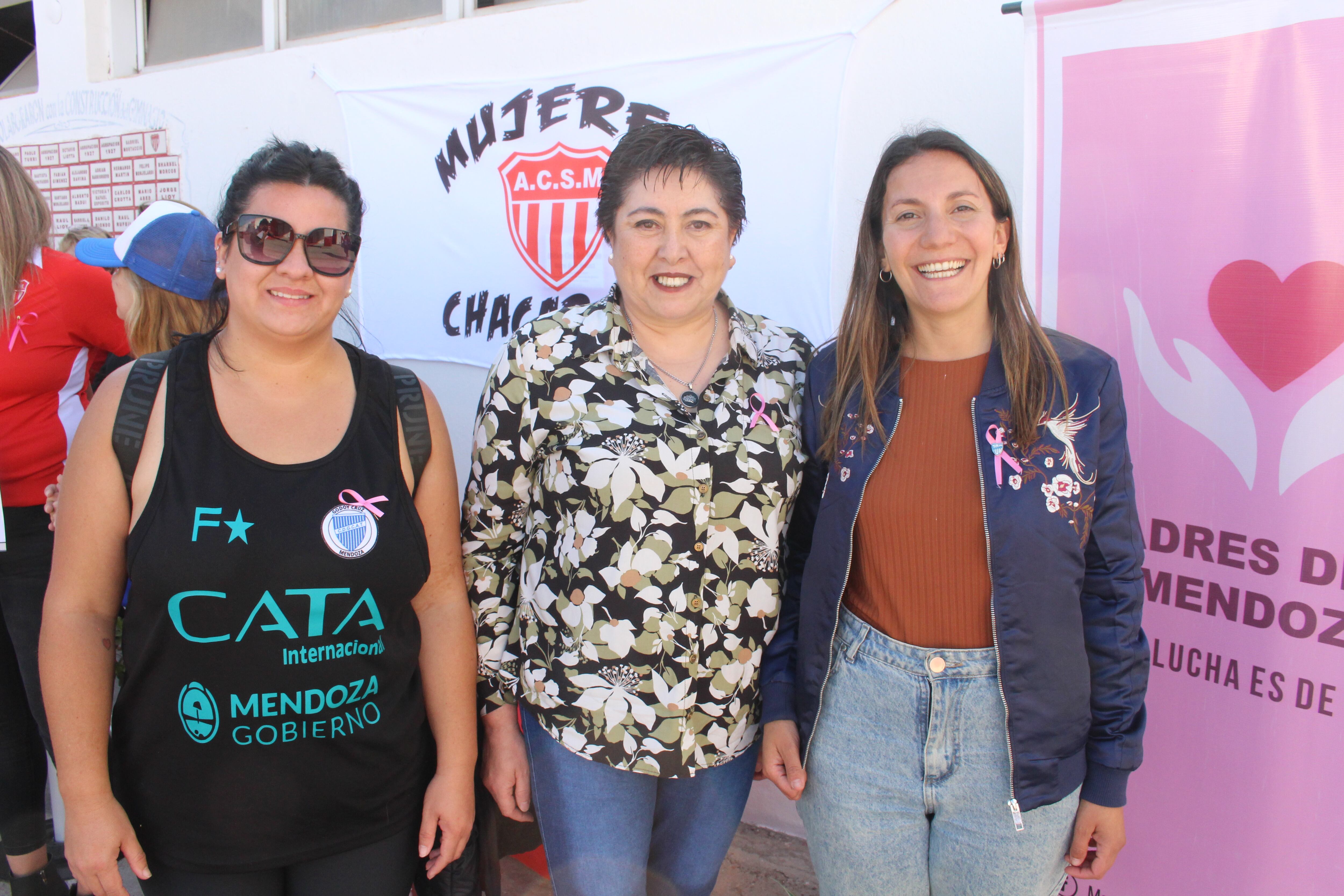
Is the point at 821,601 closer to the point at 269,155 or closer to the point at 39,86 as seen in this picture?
the point at 269,155

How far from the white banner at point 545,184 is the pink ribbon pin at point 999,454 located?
113 cm

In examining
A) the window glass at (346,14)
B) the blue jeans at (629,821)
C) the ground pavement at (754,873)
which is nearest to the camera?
the blue jeans at (629,821)

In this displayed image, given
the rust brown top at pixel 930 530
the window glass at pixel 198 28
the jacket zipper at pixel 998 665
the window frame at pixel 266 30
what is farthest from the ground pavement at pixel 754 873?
the window glass at pixel 198 28

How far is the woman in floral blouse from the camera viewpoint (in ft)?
4.68

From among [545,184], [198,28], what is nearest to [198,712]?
[545,184]

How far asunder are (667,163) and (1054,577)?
→ 3.22ft

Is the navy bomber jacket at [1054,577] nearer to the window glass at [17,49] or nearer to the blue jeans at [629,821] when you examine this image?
the blue jeans at [629,821]

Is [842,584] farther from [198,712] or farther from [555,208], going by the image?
[555,208]

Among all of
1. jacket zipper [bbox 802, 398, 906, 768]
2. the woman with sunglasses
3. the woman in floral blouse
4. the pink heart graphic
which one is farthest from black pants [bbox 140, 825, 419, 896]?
the pink heart graphic

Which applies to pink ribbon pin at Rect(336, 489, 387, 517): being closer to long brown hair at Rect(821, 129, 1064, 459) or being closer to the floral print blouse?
the floral print blouse

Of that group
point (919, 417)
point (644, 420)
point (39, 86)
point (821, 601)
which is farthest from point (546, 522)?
point (39, 86)

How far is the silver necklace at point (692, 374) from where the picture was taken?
1491mm

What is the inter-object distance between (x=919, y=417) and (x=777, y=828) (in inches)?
79.9

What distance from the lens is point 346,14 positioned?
3.70m
